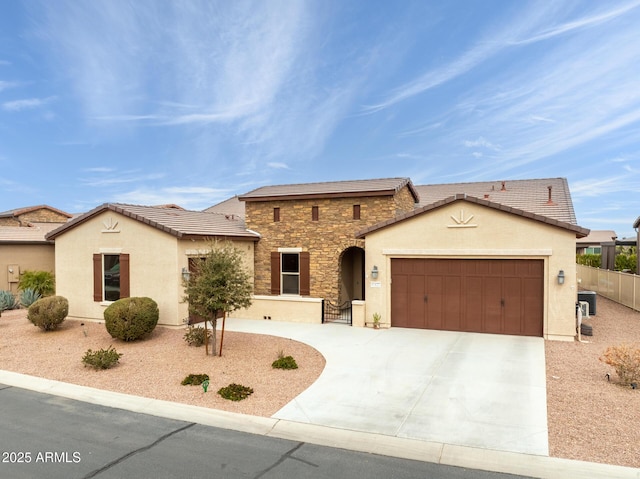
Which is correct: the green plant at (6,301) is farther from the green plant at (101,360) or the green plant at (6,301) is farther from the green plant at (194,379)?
the green plant at (194,379)

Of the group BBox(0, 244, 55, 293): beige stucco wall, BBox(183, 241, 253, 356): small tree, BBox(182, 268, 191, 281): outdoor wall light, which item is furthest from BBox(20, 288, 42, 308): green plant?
BBox(183, 241, 253, 356): small tree

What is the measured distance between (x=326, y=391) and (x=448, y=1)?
1443 centimetres

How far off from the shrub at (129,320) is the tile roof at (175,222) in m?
2.97

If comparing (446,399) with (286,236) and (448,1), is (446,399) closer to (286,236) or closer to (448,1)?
(286,236)

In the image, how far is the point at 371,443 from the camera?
6.46 meters

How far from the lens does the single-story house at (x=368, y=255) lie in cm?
1348

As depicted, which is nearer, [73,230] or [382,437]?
[382,437]

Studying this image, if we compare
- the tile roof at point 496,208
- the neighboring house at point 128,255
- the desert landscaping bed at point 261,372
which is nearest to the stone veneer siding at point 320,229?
the neighboring house at point 128,255

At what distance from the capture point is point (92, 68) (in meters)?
19.1

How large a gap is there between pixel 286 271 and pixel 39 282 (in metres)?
12.4

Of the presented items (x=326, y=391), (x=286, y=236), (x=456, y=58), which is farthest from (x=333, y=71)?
(x=326, y=391)

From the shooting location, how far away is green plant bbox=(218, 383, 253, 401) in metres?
8.38

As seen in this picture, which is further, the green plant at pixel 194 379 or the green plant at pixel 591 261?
the green plant at pixel 591 261

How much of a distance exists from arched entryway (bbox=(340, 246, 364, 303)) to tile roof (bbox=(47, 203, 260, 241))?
4463 millimetres
